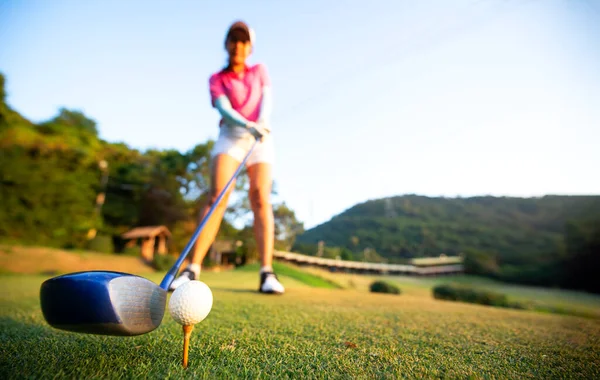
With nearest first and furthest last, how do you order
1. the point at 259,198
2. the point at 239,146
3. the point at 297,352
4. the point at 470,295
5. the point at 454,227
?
the point at 297,352, the point at 239,146, the point at 259,198, the point at 470,295, the point at 454,227

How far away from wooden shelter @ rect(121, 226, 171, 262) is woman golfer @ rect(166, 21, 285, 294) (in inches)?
622

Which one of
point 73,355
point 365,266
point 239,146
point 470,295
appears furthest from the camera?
point 365,266

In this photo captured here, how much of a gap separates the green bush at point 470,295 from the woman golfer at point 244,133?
7722mm

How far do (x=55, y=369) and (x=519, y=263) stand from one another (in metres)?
35.4

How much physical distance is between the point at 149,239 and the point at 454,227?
3173 cm

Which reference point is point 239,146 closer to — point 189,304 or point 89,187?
point 189,304

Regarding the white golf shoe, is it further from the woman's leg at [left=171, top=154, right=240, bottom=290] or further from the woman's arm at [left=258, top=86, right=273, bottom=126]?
the woman's arm at [left=258, top=86, right=273, bottom=126]

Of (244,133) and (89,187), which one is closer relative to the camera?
(244,133)

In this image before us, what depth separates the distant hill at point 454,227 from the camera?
2234cm

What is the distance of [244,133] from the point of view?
9.40ft

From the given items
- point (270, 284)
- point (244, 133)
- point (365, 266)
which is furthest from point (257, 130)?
point (365, 266)

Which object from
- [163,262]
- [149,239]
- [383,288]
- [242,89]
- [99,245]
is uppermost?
[242,89]

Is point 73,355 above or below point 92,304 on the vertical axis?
below

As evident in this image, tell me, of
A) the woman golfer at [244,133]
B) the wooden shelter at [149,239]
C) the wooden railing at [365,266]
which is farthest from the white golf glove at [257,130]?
the wooden shelter at [149,239]
